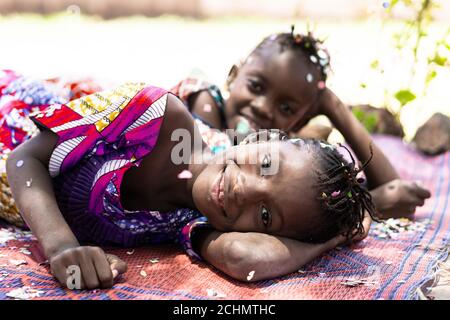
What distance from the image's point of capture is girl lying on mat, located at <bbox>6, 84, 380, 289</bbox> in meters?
2.10

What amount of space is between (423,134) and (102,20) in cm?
593

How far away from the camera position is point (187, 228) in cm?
238

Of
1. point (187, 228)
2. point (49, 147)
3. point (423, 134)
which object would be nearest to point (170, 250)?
point (187, 228)

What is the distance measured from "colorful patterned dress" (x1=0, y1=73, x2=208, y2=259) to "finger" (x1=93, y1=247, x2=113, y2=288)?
411 mm

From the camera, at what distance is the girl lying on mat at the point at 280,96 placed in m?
3.34

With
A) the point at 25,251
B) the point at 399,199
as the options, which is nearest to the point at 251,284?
the point at 25,251

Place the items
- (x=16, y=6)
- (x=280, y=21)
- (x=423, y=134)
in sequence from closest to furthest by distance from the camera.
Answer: (x=423, y=134)
(x=16, y=6)
(x=280, y=21)

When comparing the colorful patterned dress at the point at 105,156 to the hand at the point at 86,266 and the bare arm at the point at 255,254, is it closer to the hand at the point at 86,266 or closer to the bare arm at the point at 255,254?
the bare arm at the point at 255,254

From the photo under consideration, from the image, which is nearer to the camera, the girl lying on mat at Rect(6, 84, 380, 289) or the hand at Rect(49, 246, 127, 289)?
the hand at Rect(49, 246, 127, 289)

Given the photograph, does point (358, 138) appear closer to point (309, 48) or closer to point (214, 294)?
point (309, 48)

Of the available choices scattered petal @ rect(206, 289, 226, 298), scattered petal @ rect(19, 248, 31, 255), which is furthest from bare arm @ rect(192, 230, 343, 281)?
scattered petal @ rect(19, 248, 31, 255)

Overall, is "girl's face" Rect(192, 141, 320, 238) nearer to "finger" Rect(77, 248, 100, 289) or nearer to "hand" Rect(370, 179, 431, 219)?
"finger" Rect(77, 248, 100, 289)
